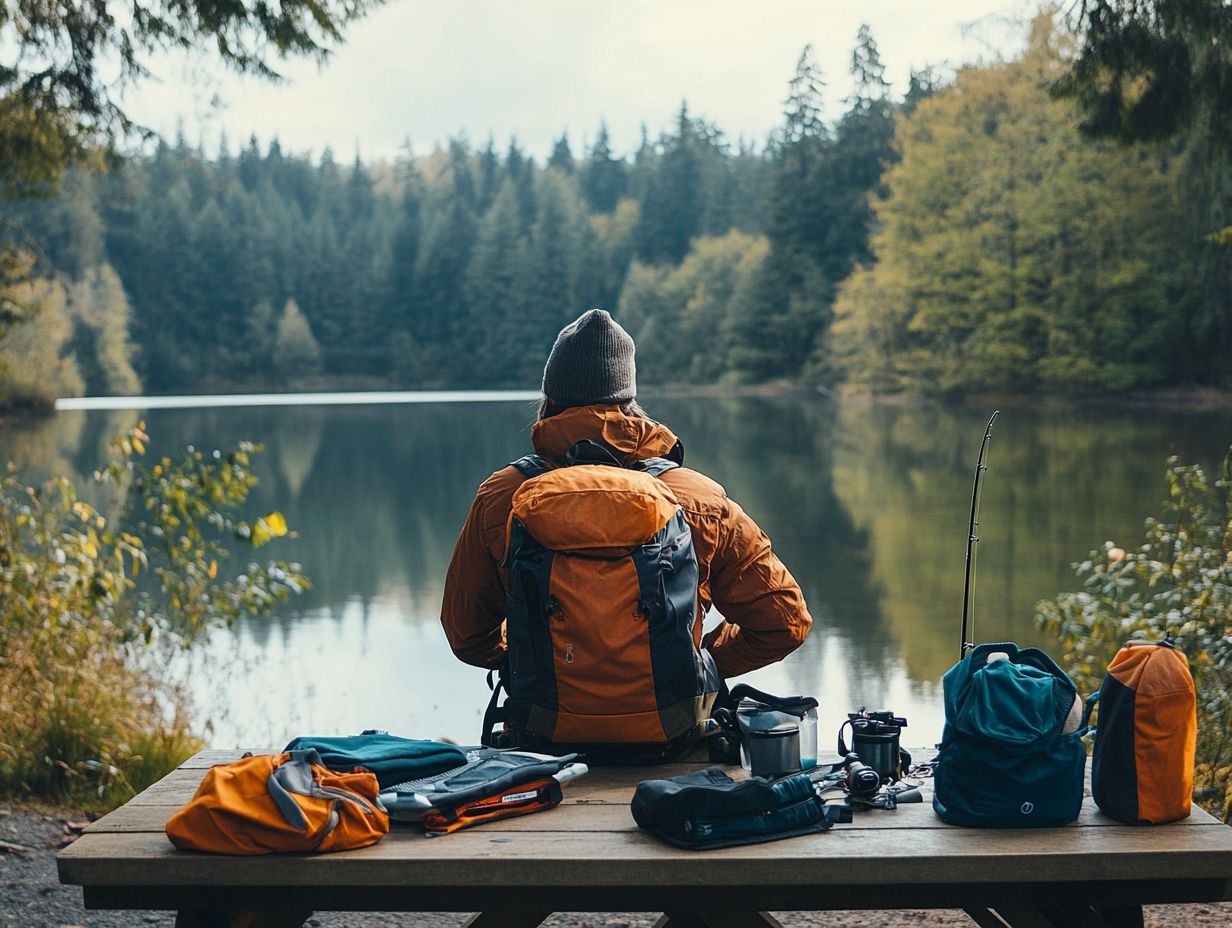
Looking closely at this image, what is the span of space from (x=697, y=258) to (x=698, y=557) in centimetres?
5248

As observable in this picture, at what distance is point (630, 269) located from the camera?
5766 cm

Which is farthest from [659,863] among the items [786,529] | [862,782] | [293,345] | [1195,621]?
[293,345]

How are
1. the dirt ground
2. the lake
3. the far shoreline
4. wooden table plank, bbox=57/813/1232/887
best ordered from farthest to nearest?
the far shoreline < the lake < the dirt ground < wooden table plank, bbox=57/813/1232/887

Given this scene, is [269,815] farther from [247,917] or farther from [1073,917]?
[1073,917]

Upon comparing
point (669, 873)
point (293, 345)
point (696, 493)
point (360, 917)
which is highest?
point (293, 345)

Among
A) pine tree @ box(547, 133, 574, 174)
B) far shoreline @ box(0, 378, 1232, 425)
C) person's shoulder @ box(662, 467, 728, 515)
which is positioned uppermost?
pine tree @ box(547, 133, 574, 174)

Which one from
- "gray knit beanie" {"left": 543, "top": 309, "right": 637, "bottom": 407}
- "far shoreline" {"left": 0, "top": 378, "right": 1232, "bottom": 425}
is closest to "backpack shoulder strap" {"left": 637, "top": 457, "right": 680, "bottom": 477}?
"gray knit beanie" {"left": 543, "top": 309, "right": 637, "bottom": 407}

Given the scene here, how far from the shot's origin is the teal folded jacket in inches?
68.8

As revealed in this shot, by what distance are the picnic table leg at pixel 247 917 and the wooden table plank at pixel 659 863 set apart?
9cm

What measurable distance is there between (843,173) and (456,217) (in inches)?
1029

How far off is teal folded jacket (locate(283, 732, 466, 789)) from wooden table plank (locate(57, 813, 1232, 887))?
15 centimetres

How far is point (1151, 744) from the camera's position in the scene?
5.49ft

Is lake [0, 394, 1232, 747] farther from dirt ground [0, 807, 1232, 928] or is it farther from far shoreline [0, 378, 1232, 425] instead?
dirt ground [0, 807, 1232, 928]

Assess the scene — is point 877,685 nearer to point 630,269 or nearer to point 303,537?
point 303,537
